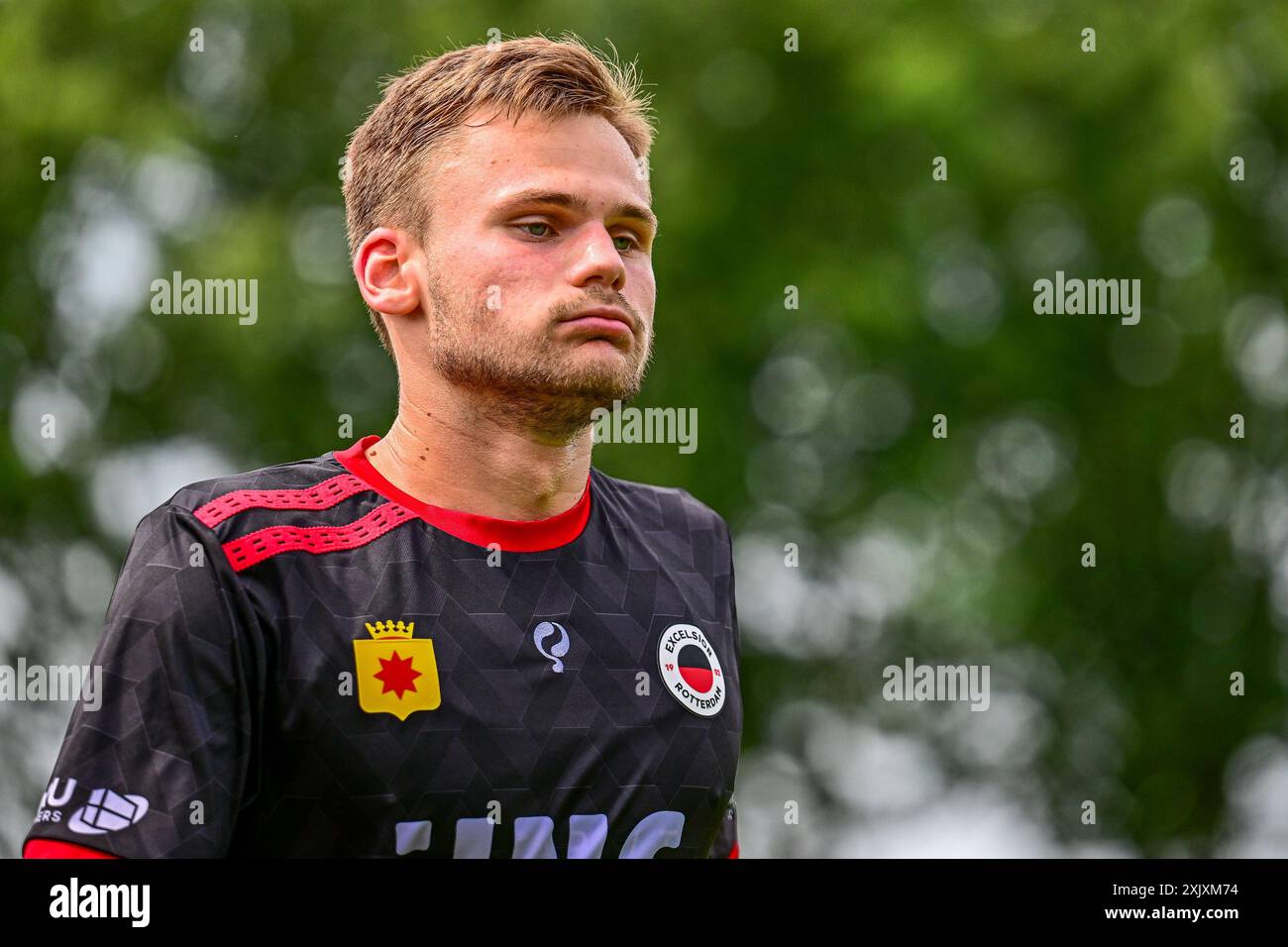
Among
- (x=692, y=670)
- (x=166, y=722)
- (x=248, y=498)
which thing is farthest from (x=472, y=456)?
(x=166, y=722)

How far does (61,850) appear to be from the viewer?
3.88m

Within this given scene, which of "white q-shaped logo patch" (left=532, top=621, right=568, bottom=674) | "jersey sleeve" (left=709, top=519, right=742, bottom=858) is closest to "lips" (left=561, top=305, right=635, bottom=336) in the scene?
"white q-shaped logo patch" (left=532, top=621, right=568, bottom=674)

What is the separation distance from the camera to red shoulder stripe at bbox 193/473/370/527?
434 cm

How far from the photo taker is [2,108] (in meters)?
14.7

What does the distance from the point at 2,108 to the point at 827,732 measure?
30.8 ft

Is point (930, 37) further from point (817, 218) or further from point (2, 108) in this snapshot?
point (2, 108)

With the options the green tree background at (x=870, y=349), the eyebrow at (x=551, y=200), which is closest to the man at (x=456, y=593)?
the eyebrow at (x=551, y=200)

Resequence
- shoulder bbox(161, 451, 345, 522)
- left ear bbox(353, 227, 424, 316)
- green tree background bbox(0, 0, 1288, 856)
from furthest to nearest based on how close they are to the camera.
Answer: green tree background bbox(0, 0, 1288, 856), left ear bbox(353, 227, 424, 316), shoulder bbox(161, 451, 345, 522)

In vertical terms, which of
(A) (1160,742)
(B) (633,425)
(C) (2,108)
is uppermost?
(C) (2,108)

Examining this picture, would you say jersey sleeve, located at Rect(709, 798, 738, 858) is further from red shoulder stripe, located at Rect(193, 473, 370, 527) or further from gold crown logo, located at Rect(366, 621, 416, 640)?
red shoulder stripe, located at Rect(193, 473, 370, 527)

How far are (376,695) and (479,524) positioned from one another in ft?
2.09

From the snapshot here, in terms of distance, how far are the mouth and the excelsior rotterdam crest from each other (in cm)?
96

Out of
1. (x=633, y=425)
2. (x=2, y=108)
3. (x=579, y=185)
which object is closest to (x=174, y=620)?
(x=579, y=185)

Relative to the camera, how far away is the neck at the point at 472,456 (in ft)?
15.4
